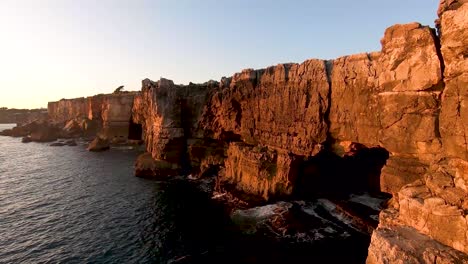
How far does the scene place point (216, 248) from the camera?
28141 millimetres

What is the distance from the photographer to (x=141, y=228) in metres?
33.0

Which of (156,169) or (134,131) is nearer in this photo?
(156,169)

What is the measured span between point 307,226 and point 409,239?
13.9 m

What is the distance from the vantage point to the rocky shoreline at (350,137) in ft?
56.1

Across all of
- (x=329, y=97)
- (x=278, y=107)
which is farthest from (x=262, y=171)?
(x=329, y=97)

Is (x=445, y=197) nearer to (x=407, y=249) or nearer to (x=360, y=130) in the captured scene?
(x=407, y=249)

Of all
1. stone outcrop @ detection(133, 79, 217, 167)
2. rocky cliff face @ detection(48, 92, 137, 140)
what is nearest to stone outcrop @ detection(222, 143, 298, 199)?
stone outcrop @ detection(133, 79, 217, 167)

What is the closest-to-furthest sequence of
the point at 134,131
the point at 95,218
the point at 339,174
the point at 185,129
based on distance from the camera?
1. the point at 95,218
2. the point at 339,174
3. the point at 185,129
4. the point at 134,131

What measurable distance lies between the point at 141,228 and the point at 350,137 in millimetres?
23443

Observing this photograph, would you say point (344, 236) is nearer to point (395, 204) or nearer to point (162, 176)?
point (395, 204)

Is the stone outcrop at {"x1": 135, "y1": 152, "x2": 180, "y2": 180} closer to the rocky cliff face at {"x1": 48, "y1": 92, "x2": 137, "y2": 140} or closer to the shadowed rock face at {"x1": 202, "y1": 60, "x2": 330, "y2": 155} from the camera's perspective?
the shadowed rock face at {"x1": 202, "y1": 60, "x2": 330, "y2": 155}

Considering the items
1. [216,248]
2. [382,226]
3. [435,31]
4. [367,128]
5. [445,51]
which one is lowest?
[216,248]

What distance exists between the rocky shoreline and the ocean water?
2287 millimetres

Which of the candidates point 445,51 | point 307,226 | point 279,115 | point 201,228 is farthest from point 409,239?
point 279,115
